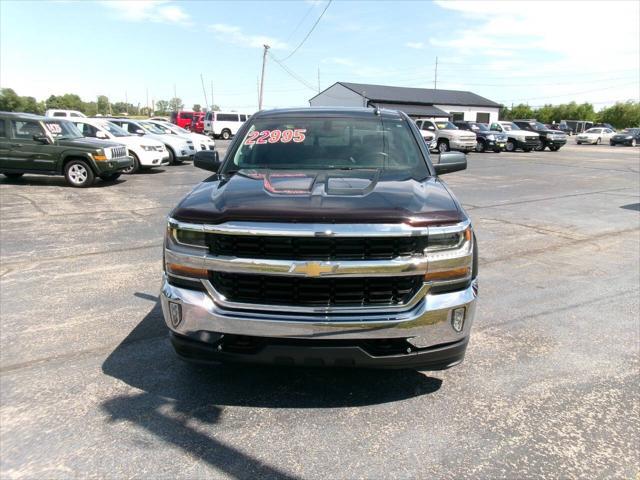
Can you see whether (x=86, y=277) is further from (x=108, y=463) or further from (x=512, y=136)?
(x=512, y=136)

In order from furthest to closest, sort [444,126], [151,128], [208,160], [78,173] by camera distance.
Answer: [444,126], [151,128], [78,173], [208,160]

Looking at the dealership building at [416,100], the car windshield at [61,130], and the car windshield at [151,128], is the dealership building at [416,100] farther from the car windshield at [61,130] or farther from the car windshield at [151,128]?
the car windshield at [61,130]

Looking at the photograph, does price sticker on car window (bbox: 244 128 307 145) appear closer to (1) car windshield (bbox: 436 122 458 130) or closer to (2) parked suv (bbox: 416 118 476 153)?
(2) parked suv (bbox: 416 118 476 153)

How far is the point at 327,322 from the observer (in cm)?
261

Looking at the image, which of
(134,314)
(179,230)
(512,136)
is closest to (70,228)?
(134,314)

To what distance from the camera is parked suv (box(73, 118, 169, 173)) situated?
15172 millimetres

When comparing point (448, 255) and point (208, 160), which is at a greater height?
point (208, 160)

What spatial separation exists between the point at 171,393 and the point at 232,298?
871mm

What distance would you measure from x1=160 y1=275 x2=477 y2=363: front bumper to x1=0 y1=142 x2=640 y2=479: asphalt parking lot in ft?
1.73

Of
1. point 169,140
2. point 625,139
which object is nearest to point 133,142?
point 169,140

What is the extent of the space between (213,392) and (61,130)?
11.8m

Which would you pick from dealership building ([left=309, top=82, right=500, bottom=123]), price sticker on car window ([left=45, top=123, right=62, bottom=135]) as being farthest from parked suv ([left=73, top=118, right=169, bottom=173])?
dealership building ([left=309, top=82, right=500, bottom=123])

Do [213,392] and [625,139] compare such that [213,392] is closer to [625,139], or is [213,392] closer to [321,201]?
[321,201]

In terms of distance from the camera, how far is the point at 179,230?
2834 millimetres
